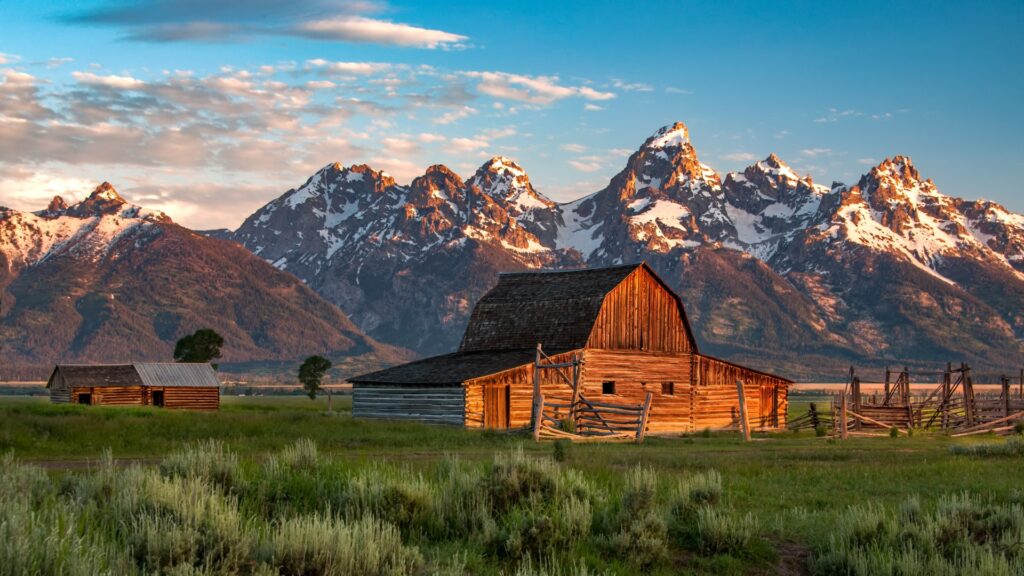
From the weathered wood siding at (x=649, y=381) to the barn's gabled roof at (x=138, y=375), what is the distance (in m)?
34.5

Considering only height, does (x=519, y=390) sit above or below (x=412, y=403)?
above

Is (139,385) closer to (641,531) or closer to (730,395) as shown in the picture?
(730,395)

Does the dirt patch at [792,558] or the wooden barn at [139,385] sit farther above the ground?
the wooden barn at [139,385]

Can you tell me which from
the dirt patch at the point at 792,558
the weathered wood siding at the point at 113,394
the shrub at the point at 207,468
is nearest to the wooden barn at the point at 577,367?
the weathered wood siding at the point at 113,394

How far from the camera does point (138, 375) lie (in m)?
72.4

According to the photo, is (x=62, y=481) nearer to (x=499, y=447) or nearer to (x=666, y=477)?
(x=666, y=477)

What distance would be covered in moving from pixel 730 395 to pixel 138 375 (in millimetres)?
39344

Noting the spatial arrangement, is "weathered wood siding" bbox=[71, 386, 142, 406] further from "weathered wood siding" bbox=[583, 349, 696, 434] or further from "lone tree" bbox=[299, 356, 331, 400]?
"weathered wood siding" bbox=[583, 349, 696, 434]

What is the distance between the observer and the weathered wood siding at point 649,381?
1887 inches

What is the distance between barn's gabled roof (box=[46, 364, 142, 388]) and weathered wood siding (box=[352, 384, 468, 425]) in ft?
91.7

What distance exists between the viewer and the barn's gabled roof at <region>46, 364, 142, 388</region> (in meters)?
71.1

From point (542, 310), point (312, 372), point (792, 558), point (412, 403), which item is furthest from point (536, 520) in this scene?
point (312, 372)

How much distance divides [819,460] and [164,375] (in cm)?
5612

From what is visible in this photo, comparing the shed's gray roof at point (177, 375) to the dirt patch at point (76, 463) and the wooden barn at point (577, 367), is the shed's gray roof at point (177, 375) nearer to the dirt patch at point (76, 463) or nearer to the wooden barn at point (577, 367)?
the wooden barn at point (577, 367)
